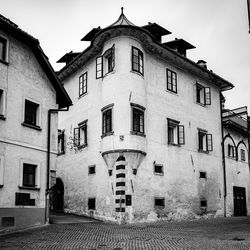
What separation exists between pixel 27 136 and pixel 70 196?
30.5 feet

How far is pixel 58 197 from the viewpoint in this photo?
3002cm

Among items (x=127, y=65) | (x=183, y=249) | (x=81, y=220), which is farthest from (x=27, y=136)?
(x=183, y=249)

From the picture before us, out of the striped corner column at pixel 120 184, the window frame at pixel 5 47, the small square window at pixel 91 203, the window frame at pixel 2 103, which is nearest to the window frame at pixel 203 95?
the striped corner column at pixel 120 184

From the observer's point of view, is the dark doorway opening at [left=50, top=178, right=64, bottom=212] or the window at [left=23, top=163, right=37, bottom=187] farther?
the dark doorway opening at [left=50, top=178, right=64, bottom=212]

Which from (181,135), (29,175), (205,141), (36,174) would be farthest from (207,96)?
(29,175)

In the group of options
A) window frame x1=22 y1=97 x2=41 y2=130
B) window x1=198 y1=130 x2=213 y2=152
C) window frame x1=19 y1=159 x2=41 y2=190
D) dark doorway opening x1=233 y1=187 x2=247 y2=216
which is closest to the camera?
window frame x1=19 y1=159 x2=41 y2=190

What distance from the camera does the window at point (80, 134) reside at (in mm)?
27375

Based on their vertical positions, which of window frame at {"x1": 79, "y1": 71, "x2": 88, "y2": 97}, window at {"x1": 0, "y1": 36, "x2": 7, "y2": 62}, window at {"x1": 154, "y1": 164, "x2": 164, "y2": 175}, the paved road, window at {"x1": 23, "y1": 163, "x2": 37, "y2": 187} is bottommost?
the paved road

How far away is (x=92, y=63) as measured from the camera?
2767cm

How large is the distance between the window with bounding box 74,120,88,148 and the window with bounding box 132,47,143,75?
508cm

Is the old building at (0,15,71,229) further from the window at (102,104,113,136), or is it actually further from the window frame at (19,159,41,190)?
the window at (102,104,113,136)

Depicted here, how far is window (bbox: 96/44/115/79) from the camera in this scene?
25531 mm

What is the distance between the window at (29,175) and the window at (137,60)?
8.94 metres

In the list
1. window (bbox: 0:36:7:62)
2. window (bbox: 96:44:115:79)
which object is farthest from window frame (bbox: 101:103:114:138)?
window (bbox: 0:36:7:62)
